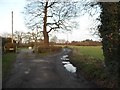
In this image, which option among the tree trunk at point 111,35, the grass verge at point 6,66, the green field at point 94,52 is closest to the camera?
the tree trunk at point 111,35

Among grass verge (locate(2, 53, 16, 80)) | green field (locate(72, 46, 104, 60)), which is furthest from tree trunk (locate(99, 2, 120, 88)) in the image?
green field (locate(72, 46, 104, 60))

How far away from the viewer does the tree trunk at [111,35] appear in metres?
10.1

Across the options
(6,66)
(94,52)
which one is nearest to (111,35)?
(6,66)

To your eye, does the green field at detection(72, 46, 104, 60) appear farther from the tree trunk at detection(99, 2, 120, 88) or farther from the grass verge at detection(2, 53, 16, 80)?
the tree trunk at detection(99, 2, 120, 88)

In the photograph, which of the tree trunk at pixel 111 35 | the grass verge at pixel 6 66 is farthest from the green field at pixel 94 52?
the tree trunk at pixel 111 35

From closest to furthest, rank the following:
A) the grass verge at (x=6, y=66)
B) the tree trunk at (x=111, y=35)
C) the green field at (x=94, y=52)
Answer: the tree trunk at (x=111, y=35), the grass verge at (x=6, y=66), the green field at (x=94, y=52)

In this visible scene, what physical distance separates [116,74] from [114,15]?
2125 mm

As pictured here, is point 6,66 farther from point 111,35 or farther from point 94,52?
point 94,52

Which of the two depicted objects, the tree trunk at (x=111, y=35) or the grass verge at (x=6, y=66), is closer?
the tree trunk at (x=111, y=35)

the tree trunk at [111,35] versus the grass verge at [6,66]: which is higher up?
the tree trunk at [111,35]

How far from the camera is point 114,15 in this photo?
10.1m

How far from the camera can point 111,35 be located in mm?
10477

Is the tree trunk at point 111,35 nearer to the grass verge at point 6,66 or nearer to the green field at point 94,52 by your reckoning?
the grass verge at point 6,66

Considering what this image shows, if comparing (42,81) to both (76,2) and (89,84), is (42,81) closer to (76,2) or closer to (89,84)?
(89,84)
